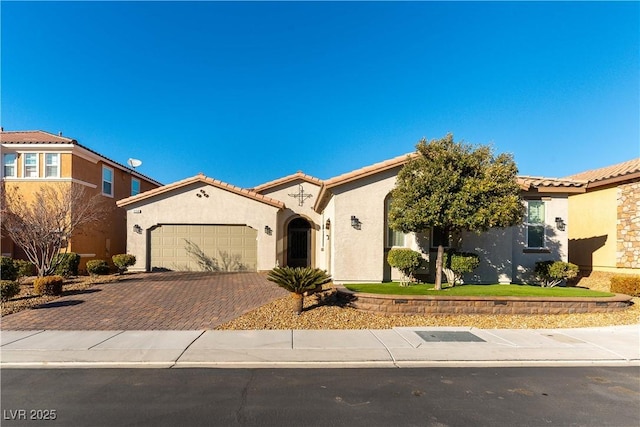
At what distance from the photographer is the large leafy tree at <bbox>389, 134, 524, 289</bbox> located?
9.88m

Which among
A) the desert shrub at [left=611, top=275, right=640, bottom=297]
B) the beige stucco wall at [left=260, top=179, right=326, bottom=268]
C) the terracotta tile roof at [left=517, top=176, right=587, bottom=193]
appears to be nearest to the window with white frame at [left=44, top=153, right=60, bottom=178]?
the beige stucco wall at [left=260, top=179, right=326, bottom=268]

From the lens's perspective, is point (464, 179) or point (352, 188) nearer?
point (464, 179)

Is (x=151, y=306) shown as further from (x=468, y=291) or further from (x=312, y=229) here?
(x=312, y=229)

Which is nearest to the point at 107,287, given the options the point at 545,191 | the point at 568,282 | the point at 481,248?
the point at 481,248

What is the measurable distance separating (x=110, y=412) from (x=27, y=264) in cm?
1285

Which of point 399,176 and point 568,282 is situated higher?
point 399,176

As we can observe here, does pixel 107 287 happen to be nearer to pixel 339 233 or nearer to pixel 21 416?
pixel 339 233

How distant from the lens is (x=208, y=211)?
1717 centimetres

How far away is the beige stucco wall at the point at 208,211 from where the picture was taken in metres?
17.1

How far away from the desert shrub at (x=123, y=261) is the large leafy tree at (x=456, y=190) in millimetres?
11756

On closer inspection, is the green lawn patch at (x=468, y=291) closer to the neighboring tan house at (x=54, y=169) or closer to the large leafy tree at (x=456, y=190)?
the large leafy tree at (x=456, y=190)

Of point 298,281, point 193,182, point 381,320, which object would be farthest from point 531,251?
point 193,182

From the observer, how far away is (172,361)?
6.10m

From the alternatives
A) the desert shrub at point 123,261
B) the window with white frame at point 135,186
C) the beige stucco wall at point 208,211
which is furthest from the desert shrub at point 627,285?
the window with white frame at point 135,186
